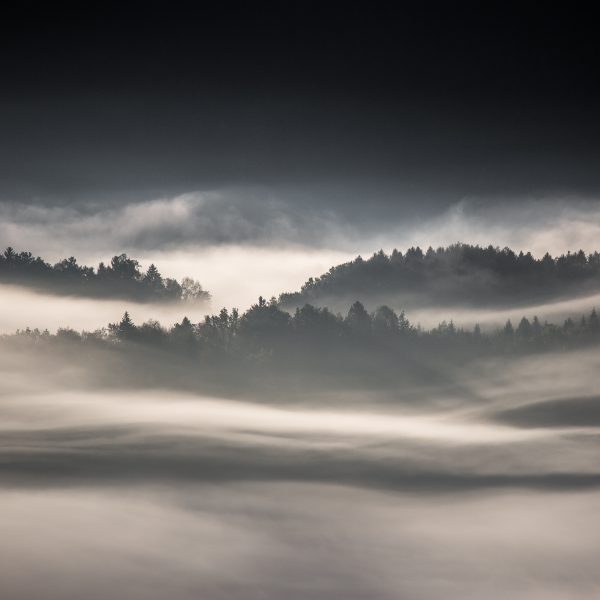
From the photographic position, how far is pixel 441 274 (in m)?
184

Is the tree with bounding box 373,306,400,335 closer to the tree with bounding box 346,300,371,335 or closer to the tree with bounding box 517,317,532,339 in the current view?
the tree with bounding box 346,300,371,335

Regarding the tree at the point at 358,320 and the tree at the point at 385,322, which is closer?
the tree at the point at 385,322

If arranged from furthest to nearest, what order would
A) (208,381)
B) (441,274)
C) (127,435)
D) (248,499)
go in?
(441,274), (208,381), (127,435), (248,499)

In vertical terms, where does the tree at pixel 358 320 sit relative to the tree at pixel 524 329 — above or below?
above

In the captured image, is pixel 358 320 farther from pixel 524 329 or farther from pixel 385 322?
pixel 524 329

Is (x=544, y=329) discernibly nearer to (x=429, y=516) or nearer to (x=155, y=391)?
(x=429, y=516)

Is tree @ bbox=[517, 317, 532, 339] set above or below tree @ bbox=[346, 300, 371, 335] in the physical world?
below

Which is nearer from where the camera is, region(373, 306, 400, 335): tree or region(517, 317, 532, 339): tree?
region(517, 317, 532, 339): tree

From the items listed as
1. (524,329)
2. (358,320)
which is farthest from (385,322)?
(524,329)

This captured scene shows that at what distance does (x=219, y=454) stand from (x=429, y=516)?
2806 cm

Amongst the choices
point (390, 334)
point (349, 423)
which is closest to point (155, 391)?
point (349, 423)

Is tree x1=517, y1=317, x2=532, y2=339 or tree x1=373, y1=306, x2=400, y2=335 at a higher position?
tree x1=373, y1=306, x2=400, y2=335

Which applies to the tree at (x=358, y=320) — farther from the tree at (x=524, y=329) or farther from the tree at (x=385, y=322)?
the tree at (x=524, y=329)

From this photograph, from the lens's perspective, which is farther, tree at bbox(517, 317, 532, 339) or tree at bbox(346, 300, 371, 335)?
tree at bbox(346, 300, 371, 335)
